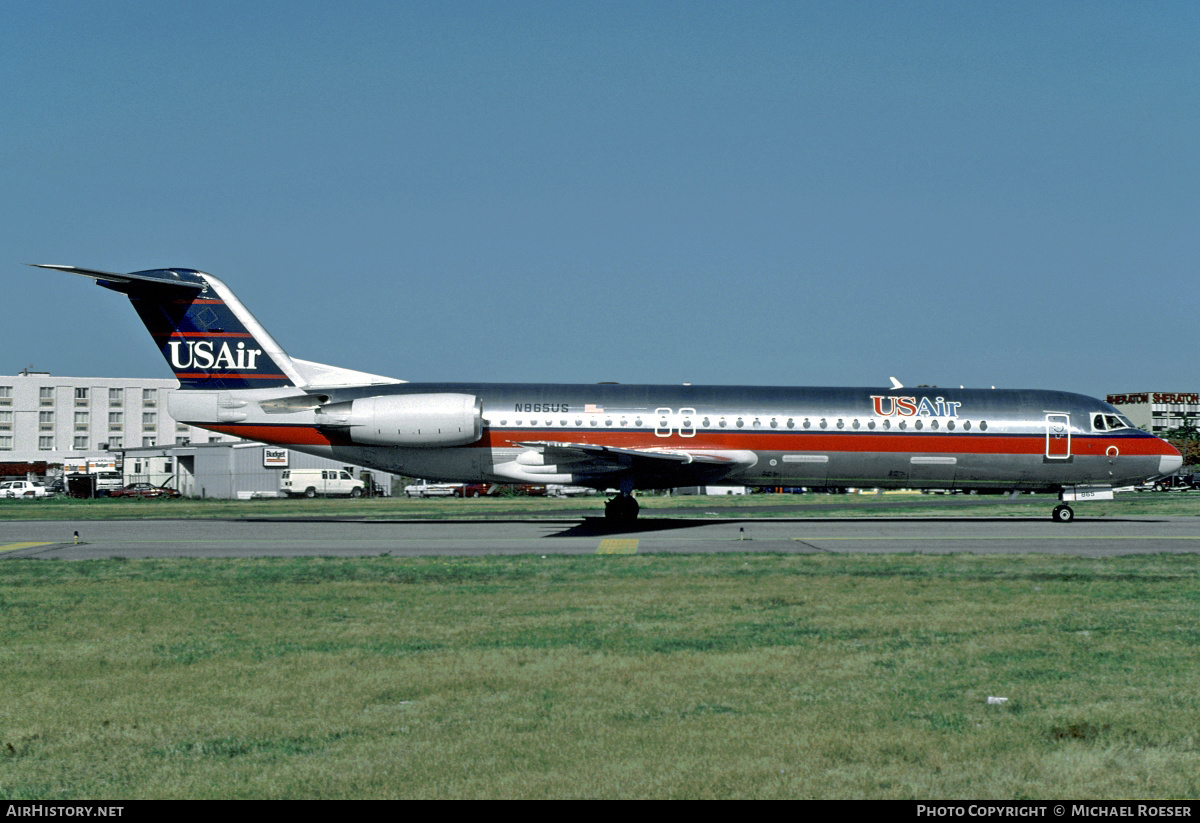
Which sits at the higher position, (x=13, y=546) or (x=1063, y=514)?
(x=1063, y=514)

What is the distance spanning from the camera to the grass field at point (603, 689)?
6684 millimetres

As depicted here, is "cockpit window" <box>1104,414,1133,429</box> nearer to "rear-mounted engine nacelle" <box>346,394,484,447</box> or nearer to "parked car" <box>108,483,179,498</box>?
"rear-mounted engine nacelle" <box>346,394,484,447</box>

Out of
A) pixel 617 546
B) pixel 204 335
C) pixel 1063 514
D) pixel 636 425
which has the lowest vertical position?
pixel 617 546

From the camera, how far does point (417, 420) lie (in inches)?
1203

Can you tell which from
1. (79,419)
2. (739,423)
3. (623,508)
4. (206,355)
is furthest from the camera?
(79,419)

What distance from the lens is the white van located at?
77.6 m

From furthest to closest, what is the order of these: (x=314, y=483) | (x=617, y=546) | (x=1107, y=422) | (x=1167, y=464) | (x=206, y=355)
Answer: (x=314, y=483)
(x=1107, y=422)
(x=1167, y=464)
(x=206, y=355)
(x=617, y=546)

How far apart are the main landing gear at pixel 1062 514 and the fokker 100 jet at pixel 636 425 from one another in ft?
0.20

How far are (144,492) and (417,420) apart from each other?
2237 inches

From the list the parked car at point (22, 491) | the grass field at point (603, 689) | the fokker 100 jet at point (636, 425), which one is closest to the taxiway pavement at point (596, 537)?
the fokker 100 jet at point (636, 425)

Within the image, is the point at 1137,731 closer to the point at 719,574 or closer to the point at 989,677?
the point at 989,677

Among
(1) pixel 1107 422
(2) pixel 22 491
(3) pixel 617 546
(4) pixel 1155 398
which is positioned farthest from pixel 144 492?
(4) pixel 1155 398

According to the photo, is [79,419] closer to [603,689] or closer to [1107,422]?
[1107,422]

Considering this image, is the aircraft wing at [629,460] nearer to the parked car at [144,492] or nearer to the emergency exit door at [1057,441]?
the emergency exit door at [1057,441]
